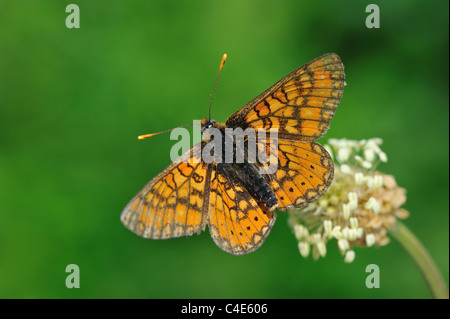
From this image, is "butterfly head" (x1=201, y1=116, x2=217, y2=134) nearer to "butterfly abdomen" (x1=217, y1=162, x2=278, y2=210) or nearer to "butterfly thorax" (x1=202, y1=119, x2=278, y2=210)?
"butterfly thorax" (x1=202, y1=119, x2=278, y2=210)

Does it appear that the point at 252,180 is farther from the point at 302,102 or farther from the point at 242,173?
the point at 302,102

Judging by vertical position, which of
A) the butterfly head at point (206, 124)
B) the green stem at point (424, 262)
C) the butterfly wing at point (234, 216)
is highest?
the butterfly head at point (206, 124)

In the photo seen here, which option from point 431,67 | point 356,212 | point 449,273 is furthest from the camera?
point 431,67

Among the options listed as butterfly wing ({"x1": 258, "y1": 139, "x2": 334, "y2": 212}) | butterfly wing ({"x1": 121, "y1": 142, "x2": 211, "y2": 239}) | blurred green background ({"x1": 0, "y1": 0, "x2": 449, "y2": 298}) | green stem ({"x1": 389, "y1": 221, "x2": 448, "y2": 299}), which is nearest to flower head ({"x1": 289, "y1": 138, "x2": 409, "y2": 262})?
green stem ({"x1": 389, "y1": 221, "x2": 448, "y2": 299})

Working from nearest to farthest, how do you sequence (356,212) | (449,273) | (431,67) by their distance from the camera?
1. (356,212)
2. (449,273)
3. (431,67)

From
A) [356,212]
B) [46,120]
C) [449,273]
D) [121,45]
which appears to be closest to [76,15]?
[121,45]

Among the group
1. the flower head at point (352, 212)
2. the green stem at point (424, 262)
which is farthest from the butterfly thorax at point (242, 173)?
the green stem at point (424, 262)

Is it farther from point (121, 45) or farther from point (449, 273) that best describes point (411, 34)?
point (121, 45)

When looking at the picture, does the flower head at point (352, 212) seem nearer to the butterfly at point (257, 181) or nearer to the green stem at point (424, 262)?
the green stem at point (424, 262)
